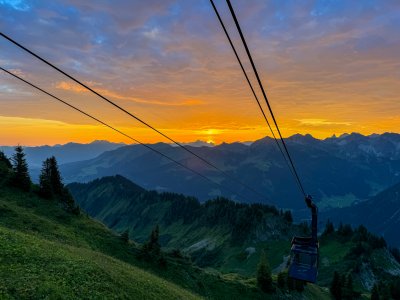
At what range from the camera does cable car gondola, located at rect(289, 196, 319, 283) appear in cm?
4562

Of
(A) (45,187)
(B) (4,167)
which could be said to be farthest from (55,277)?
(B) (4,167)

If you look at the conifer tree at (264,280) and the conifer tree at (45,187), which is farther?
the conifer tree at (264,280)

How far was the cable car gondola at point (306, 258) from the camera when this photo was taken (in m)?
45.6

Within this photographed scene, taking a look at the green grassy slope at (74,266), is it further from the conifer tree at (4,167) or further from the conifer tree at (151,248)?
the conifer tree at (4,167)

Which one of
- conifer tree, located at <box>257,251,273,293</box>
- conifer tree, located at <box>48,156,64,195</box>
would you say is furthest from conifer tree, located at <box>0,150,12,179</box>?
conifer tree, located at <box>257,251,273,293</box>

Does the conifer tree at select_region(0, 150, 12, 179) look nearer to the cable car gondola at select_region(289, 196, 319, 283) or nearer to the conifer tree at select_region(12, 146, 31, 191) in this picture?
the conifer tree at select_region(12, 146, 31, 191)

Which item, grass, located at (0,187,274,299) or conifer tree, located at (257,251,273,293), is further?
conifer tree, located at (257,251,273,293)

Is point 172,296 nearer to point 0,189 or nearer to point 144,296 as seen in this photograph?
point 144,296

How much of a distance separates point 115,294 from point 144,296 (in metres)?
5.86

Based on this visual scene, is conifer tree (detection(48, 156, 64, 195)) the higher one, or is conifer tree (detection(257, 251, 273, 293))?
conifer tree (detection(48, 156, 64, 195))

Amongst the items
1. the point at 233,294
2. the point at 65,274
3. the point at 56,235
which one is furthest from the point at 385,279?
the point at 65,274

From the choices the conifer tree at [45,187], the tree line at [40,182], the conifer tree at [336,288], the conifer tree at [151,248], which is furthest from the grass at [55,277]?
the conifer tree at [336,288]

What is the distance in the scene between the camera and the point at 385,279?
190375mm

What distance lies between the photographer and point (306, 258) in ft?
Answer: 156
